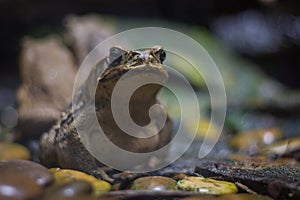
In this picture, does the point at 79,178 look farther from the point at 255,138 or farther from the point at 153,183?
A: the point at 255,138

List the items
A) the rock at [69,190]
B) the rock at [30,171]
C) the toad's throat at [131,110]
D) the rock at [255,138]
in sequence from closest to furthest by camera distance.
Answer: the rock at [69,190], the rock at [30,171], the toad's throat at [131,110], the rock at [255,138]

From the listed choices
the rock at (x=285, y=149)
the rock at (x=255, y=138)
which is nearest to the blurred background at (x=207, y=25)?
the rock at (x=255, y=138)

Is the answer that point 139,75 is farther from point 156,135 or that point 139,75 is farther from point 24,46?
point 24,46

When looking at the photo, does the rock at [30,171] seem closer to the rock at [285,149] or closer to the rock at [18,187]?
the rock at [18,187]

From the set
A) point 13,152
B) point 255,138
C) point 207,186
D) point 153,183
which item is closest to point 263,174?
point 207,186

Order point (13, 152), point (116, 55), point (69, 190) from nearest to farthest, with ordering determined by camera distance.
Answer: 1. point (69, 190)
2. point (116, 55)
3. point (13, 152)

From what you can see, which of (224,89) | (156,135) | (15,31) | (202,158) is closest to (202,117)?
(224,89)

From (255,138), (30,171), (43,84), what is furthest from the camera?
(43,84)
